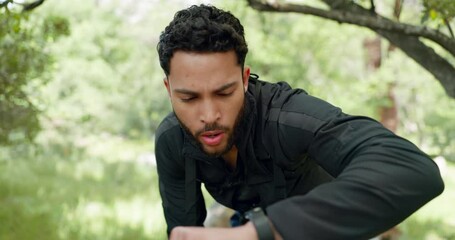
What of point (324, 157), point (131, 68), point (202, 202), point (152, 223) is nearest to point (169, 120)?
point (202, 202)

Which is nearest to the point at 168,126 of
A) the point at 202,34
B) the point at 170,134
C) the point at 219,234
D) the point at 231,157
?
the point at 170,134

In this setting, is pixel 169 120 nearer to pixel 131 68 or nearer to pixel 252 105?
pixel 252 105

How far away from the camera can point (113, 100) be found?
99.0ft

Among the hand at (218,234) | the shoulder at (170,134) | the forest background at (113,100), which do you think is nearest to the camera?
the hand at (218,234)

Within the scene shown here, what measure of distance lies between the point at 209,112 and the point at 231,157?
0.59 metres

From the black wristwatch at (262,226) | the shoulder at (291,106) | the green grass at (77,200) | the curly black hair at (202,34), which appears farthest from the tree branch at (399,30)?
the green grass at (77,200)

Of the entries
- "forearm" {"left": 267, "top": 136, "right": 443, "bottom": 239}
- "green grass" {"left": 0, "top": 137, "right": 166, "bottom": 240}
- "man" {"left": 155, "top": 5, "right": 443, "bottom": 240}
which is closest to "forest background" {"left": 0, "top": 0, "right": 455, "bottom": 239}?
"green grass" {"left": 0, "top": 137, "right": 166, "bottom": 240}

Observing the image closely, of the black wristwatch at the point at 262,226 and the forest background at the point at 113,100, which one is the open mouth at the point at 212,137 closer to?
the black wristwatch at the point at 262,226

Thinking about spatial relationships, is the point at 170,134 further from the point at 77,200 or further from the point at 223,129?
the point at 77,200

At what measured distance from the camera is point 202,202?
2.88 metres

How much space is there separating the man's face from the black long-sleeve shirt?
0.25 metres

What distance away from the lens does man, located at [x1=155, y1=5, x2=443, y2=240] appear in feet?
4.72

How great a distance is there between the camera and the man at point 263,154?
4.72ft

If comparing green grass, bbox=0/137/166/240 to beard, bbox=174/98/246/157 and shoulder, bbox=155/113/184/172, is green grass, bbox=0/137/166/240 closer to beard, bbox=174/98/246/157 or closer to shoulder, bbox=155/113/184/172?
shoulder, bbox=155/113/184/172
